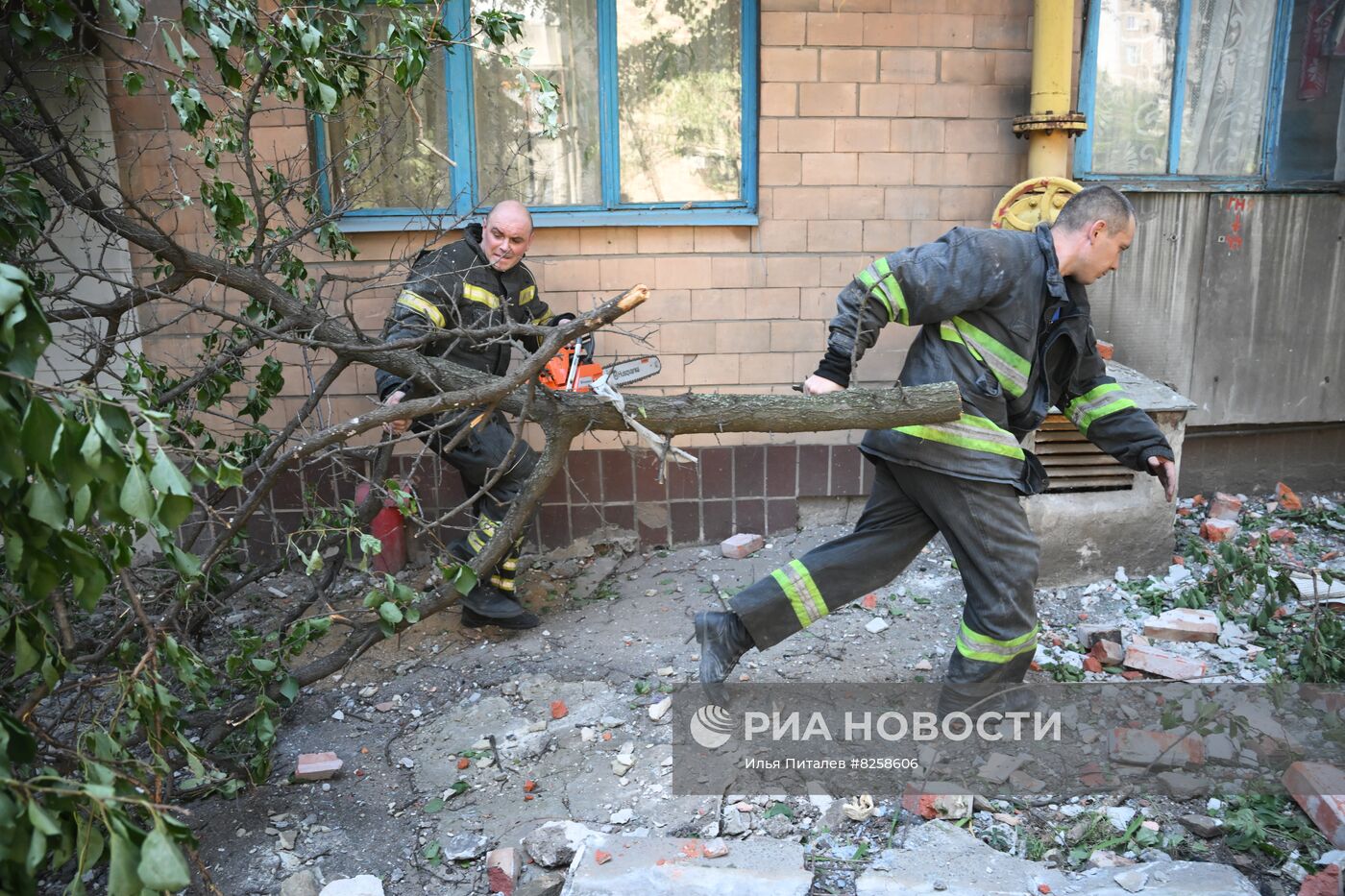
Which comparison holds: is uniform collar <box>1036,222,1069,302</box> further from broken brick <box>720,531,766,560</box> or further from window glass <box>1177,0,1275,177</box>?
window glass <box>1177,0,1275,177</box>

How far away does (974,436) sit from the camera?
10.1 ft

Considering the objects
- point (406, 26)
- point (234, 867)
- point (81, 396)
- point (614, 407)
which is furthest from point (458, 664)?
point (81, 396)

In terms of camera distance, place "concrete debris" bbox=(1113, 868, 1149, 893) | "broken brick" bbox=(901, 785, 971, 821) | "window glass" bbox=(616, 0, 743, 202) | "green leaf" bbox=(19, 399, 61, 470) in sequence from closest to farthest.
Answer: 1. "green leaf" bbox=(19, 399, 61, 470)
2. "concrete debris" bbox=(1113, 868, 1149, 893)
3. "broken brick" bbox=(901, 785, 971, 821)
4. "window glass" bbox=(616, 0, 743, 202)

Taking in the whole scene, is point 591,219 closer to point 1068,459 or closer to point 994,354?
point 994,354

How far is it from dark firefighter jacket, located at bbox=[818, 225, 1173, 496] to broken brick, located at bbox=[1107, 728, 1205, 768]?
86 cm

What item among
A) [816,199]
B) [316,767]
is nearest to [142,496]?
[316,767]

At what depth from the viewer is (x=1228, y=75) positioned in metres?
5.24

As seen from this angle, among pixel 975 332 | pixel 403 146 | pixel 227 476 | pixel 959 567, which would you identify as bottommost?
pixel 959 567

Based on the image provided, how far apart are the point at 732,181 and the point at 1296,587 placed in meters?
3.13

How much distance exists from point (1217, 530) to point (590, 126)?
3733mm

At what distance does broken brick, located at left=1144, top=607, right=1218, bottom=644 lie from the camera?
3986 mm

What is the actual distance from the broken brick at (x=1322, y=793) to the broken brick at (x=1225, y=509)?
253 cm

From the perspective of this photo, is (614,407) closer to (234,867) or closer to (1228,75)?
(234,867)

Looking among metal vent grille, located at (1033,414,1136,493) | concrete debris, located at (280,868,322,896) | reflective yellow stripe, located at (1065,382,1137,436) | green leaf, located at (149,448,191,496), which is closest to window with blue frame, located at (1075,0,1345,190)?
metal vent grille, located at (1033,414,1136,493)
